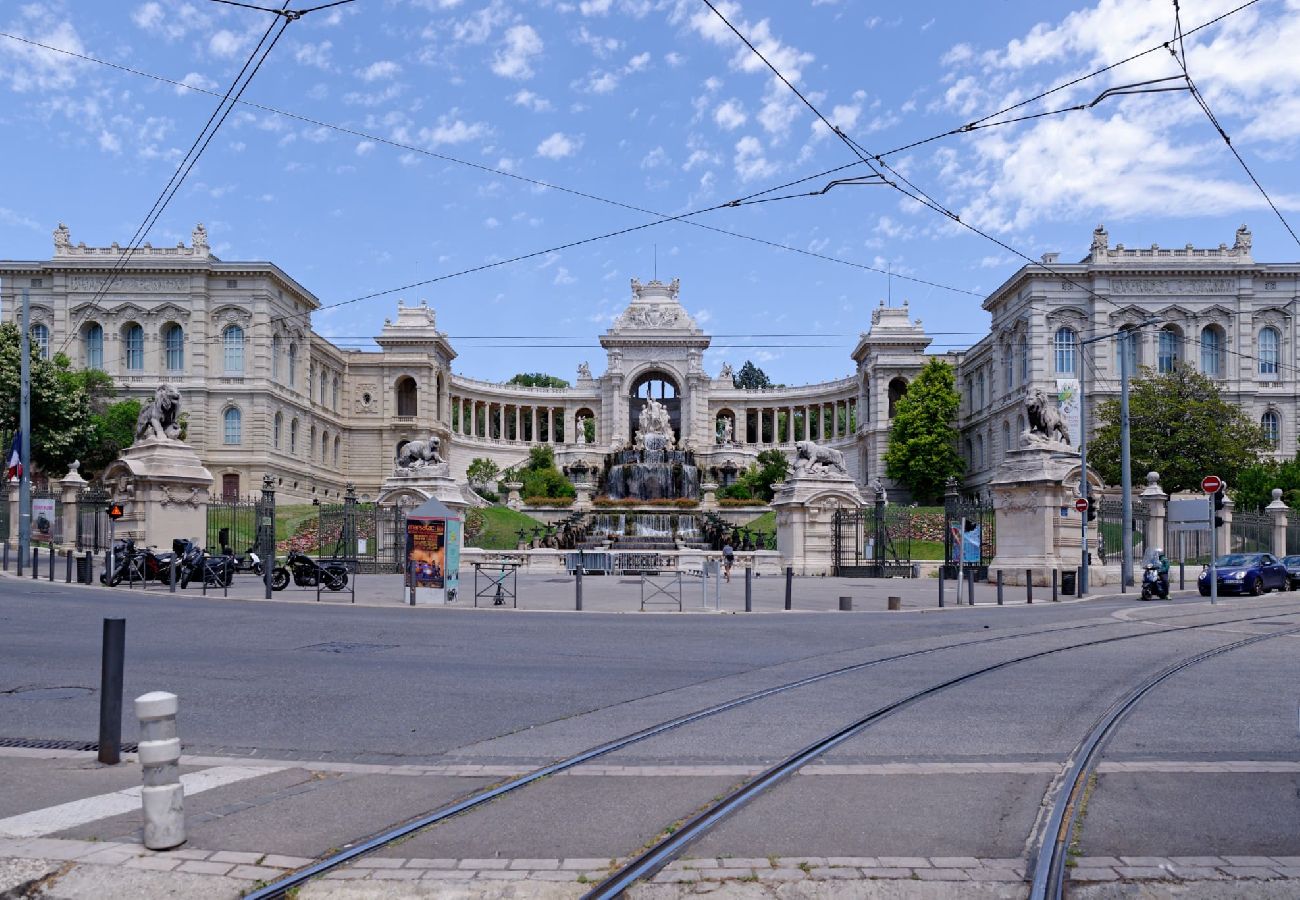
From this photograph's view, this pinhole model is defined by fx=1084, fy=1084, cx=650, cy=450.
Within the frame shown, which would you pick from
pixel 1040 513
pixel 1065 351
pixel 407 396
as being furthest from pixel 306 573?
pixel 407 396

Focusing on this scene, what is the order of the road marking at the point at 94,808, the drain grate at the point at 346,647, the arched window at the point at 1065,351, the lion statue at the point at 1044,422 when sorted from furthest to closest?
the arched window at the point at 1065,351, the lion statue at the point at 1044,422, the drain grate at the point at 346,647, the road marking at the point at 94,808

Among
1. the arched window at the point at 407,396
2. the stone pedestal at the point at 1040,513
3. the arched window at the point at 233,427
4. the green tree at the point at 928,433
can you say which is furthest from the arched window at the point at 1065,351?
the arched window at the point at 407,396

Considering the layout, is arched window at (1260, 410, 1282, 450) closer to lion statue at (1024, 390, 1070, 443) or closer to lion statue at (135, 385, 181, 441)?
lion statue at (1024, 390, 1070, 443)

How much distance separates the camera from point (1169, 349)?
2714 inches

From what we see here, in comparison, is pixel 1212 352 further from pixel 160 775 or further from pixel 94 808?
pixel 160 775

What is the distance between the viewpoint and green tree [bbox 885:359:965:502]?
77875 millimetres

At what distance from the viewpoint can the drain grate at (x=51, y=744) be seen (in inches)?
320

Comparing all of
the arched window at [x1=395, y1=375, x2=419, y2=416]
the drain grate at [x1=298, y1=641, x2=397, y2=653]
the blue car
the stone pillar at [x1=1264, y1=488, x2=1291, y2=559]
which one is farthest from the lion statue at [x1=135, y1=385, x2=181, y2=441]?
the arched window at [x1=395, y1=375, x2=419, y2=416]

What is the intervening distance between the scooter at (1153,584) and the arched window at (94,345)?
6410 cm

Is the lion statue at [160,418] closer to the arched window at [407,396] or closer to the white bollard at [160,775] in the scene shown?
A: the white bollard at [160,775]

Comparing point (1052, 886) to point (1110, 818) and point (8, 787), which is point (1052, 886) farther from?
point (8, 787)

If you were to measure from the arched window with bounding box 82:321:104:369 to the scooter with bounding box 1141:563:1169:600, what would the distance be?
6410 cm

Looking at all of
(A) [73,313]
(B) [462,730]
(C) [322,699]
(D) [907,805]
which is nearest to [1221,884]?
(D) [907,805]

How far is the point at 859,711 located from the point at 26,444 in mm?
31443
